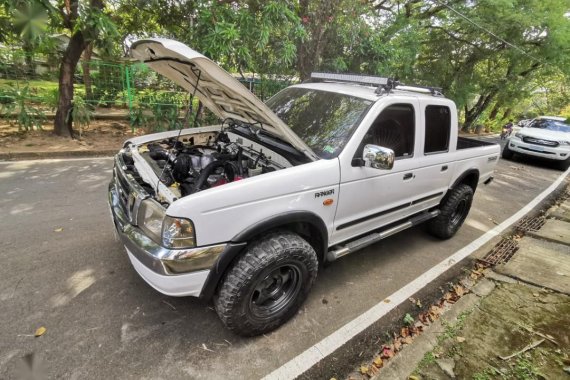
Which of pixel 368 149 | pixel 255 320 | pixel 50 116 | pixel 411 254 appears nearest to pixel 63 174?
pixel 50 116

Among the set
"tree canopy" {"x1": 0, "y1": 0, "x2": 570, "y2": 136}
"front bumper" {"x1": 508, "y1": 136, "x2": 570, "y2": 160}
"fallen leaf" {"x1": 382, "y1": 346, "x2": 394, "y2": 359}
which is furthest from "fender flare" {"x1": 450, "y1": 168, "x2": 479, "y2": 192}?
"front bumper" {"x1": 508, "y1": 136, "x2": 570, "y2": 160}

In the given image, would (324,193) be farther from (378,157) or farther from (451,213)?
(451,213)

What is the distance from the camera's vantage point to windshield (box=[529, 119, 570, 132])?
10.3 metres

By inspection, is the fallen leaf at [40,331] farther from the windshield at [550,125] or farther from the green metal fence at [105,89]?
the windshield at [550,125]

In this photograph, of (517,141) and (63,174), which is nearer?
(63,174)

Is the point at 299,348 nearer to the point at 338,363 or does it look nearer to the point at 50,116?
the point at 338,363

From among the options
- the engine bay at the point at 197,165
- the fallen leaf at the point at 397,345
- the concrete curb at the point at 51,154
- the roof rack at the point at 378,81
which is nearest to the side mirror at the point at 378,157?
the engine bay at the point at 197,165

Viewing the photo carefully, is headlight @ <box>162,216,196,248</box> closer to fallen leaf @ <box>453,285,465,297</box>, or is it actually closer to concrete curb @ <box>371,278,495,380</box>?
concrete curb @ <box>371,278,495,380</box>

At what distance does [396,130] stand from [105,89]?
764cm

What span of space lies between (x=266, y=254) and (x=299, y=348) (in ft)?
2.57

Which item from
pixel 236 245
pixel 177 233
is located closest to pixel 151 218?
pixel 177 233

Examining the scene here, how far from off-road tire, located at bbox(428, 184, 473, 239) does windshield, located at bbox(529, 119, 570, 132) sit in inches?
353

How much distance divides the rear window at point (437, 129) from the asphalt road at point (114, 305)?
133 centimetres

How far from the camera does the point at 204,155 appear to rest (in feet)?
9.57
